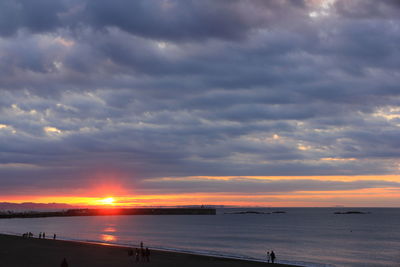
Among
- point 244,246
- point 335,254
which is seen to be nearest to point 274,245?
point 244,246

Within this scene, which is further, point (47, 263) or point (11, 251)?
point (11, 251)

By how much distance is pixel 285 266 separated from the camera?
48656mm

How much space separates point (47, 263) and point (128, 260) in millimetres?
8681

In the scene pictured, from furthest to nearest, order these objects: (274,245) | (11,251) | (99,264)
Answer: (274,245) < (11,251) < (99,264)

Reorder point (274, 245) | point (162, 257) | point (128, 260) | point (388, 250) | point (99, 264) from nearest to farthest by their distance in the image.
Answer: point (99, 264)
point (128, 260)
point (162, 257)
point (388, 250)
point (274, 245)

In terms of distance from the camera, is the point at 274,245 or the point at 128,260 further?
the point at 274,245

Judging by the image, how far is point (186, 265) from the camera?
153ft

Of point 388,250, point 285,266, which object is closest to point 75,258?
point 285,266

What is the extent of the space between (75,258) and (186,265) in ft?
46.0

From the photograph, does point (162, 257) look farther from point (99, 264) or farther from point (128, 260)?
point (99, 264)

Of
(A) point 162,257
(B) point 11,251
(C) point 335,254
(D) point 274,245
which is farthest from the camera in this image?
(D) point 274,245

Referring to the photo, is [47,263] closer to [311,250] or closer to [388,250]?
[311,250]

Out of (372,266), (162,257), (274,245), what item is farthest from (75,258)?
(274,245)

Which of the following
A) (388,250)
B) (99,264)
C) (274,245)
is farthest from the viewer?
(274,245)
